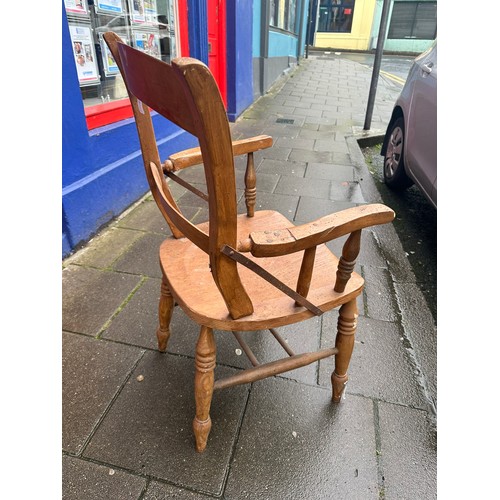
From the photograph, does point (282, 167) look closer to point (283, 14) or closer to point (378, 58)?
point (378, 58)

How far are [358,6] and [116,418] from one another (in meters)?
22.7

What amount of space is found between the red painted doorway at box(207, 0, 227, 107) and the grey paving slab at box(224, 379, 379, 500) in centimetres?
408

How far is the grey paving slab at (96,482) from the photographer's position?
1201 mm

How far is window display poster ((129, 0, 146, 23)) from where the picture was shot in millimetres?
3023

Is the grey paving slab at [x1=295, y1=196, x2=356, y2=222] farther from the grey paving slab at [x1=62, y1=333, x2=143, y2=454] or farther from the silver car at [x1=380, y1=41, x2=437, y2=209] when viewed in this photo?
the grey paving slab at [x1=62, y1=333, x2=143, y2=454]

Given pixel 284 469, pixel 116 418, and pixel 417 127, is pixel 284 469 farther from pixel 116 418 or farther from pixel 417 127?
pixel 417 127

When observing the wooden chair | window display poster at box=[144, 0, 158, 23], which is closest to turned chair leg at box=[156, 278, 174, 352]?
the wooden chair

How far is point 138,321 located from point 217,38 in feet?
14.2

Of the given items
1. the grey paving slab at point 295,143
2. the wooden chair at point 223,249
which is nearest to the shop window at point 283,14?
the grey paving slab at point 295,143

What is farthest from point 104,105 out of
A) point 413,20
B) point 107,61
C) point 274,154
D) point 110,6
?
point 413,20

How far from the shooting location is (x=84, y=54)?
2.48 metres

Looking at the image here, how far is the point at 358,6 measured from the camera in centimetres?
1912

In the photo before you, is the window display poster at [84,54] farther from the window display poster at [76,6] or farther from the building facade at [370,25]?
the building facade at [370,25]

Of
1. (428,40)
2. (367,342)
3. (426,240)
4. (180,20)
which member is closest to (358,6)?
(428,40)
